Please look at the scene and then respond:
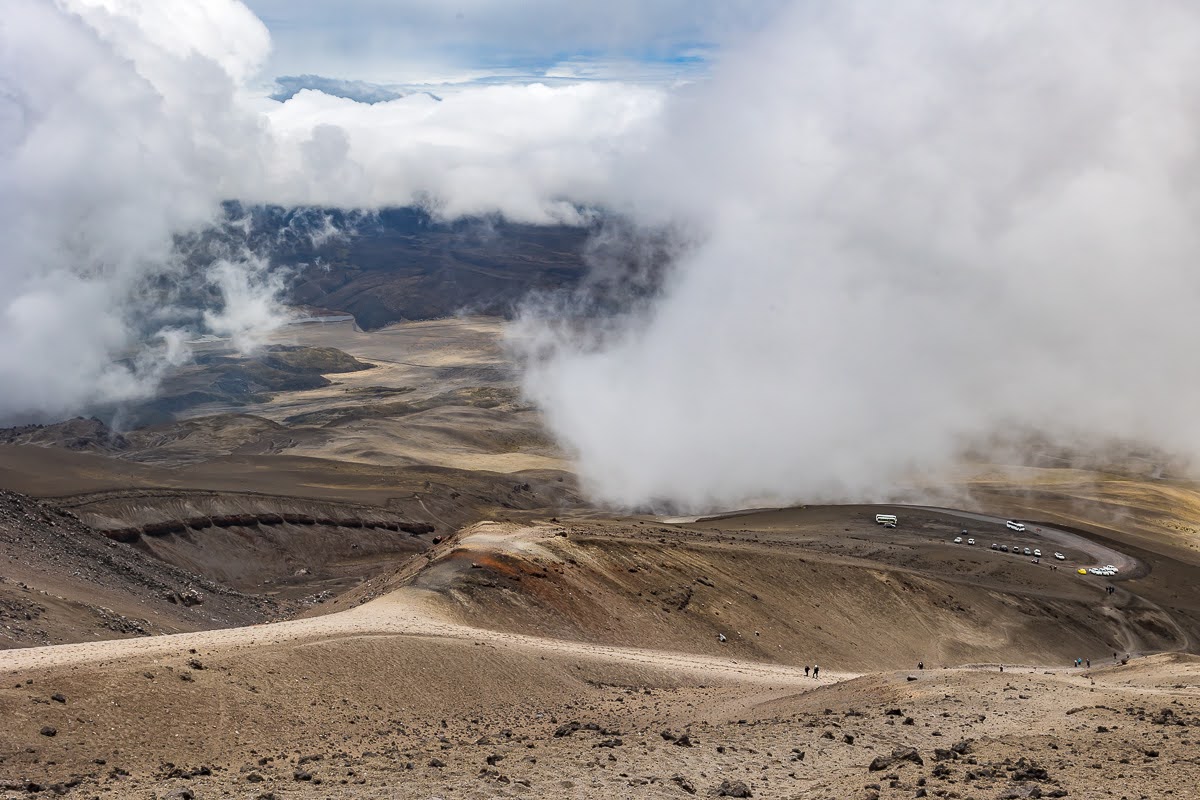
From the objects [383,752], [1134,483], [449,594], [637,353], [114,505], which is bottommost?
[383,752]

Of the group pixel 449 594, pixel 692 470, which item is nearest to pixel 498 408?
pixel 692 470

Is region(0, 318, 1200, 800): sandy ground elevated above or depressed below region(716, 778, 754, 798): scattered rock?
above

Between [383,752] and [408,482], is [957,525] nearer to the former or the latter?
[408,482]

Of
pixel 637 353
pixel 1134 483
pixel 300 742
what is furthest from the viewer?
pixel 637 353

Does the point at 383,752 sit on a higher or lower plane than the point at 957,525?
lower

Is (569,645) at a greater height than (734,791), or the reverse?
(569,645)

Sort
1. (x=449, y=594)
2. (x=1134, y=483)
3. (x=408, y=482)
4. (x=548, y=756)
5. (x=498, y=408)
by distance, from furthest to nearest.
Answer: (x=498, y=408)
(x=1134, y=483)
(x=408, y=482)
(x=449, y=594)
(x=548, y=756)

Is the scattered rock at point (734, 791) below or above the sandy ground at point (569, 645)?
below

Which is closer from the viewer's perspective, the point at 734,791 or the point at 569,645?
the point at 734,791

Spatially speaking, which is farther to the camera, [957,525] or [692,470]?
[692,470]

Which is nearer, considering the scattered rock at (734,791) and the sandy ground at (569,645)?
the scattered rock at (734,791)

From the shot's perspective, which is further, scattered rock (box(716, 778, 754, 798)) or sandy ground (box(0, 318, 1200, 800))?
sandy ground (box(0, 318, 1200, 800))
